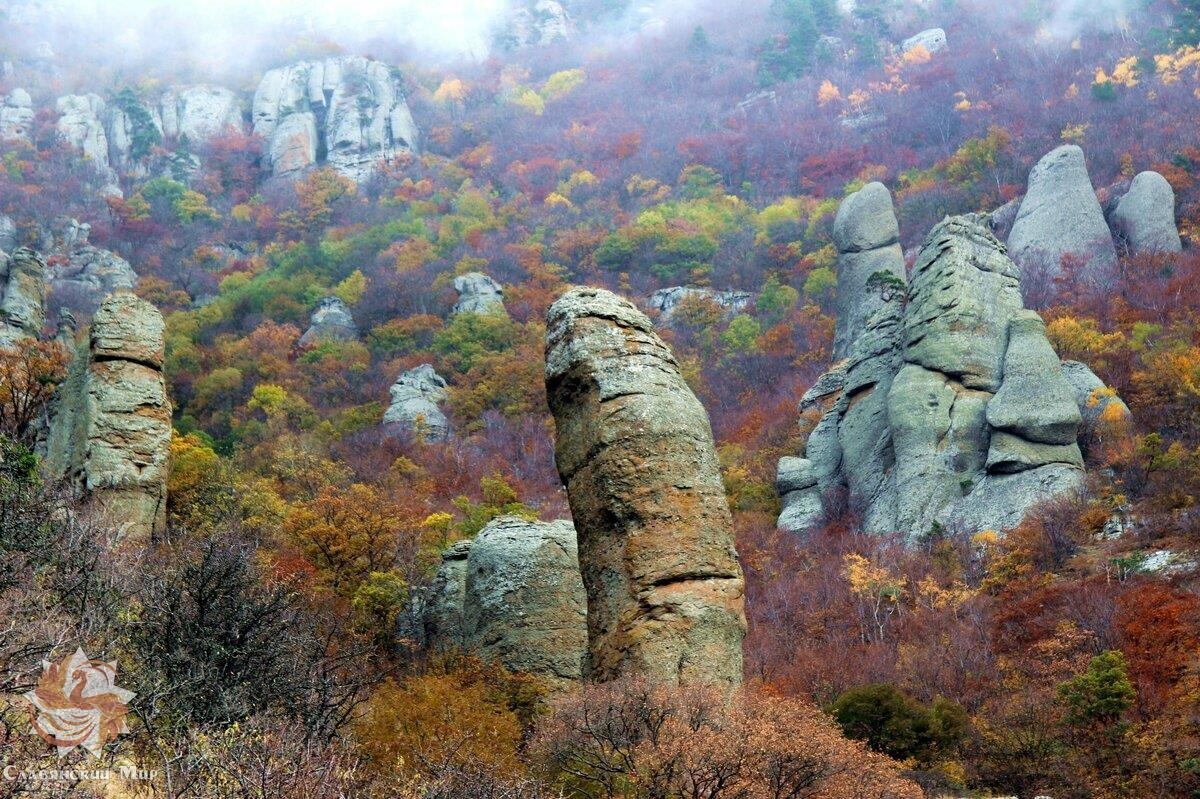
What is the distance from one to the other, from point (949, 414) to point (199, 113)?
3219 inches

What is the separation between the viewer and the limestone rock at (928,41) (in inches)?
3669

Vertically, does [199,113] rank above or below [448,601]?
above

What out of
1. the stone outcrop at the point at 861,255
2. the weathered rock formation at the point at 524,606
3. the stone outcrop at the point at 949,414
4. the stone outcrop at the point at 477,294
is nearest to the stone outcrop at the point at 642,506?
the weathered rock formation at the point at 524,606

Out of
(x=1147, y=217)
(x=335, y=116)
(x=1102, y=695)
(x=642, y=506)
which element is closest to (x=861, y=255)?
(x=1147, y=217)

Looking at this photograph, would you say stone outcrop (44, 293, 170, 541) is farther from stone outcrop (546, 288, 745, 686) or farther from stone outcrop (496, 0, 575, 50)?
stone outcrop (496, 0, 575, 50)

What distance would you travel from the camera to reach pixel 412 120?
98375 millimetres

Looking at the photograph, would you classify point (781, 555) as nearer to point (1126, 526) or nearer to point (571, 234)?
point (1126, 526)

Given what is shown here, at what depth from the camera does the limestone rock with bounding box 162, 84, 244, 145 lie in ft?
317

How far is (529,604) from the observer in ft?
64.3

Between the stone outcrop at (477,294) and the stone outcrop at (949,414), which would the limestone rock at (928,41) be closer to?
the stone outcrop at (477,294)

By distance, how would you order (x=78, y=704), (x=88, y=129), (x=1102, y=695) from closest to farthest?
(x=78, y=704)
(x=1102, y=695)
(x=88, y=129)

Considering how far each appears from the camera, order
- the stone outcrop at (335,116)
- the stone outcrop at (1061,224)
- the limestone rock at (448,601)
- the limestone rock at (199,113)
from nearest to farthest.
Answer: the limestone rock at (448,601)
the stone outcrop at (1061,224)
the stone outcrop at (335,116)
the limestone rock at (199,113)

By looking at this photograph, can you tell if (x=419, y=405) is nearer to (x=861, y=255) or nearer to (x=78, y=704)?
(x=861, y=255)

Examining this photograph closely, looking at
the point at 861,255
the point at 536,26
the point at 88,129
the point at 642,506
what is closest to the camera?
the point at 642,506
